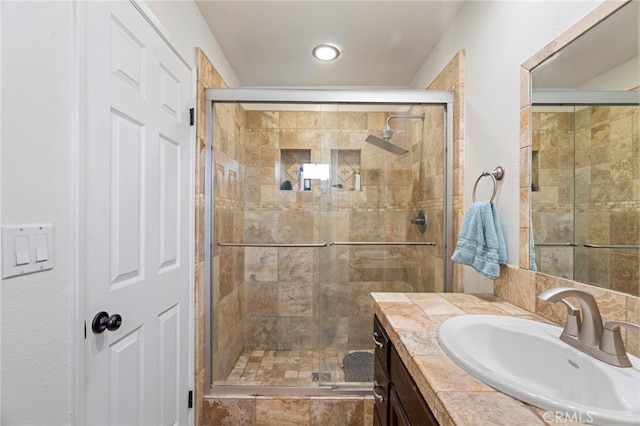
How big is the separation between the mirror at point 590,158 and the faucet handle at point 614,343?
0.14m

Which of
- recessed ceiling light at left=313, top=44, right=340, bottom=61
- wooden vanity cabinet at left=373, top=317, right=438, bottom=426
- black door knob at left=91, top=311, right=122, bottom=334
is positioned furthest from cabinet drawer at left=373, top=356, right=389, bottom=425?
recessed ceiling light at left=313, top=44, right=340, bottom=61

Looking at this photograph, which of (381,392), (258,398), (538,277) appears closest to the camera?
(538,277)

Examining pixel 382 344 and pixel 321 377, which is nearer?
pixel 382 344

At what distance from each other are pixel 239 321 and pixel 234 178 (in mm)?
1140

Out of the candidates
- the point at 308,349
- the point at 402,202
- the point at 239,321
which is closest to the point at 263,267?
the point at 239,321

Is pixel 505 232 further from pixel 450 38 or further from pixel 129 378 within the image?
pixel 129 378

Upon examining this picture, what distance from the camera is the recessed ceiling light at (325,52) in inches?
80.3

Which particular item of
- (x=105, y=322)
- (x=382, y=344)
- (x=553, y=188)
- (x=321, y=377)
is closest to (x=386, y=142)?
(x=553, y=188)

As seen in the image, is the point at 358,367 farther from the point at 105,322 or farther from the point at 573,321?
the point at 105,322

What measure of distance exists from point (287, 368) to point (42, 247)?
5.64 feet

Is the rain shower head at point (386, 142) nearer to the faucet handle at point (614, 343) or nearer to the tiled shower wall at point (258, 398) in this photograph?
the tiled shower wall at point (258, 398)

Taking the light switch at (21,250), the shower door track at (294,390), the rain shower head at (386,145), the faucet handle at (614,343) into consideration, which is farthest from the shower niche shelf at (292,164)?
the faucet handle at (614,343)

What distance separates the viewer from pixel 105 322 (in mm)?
935

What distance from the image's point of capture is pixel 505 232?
126cm
